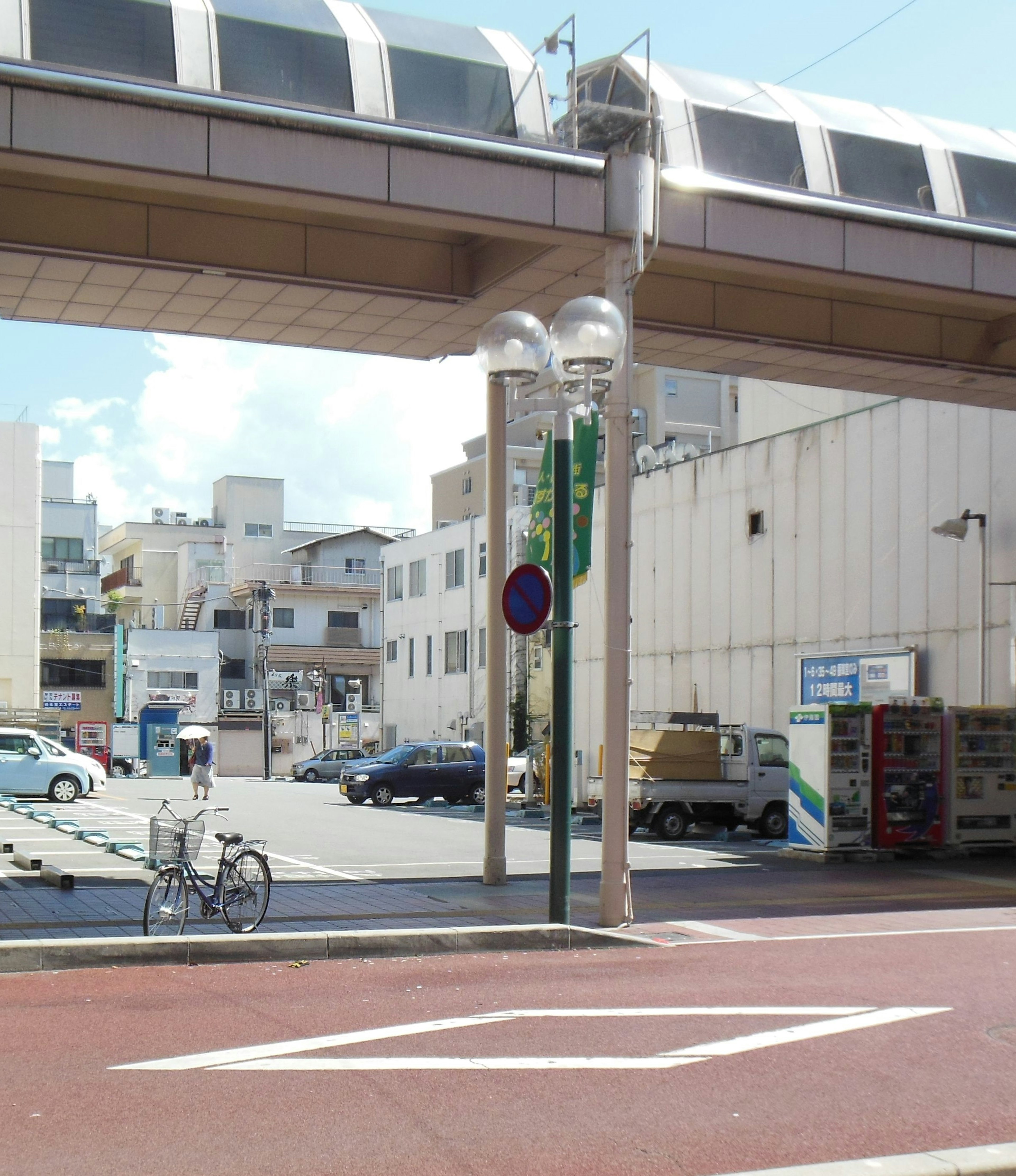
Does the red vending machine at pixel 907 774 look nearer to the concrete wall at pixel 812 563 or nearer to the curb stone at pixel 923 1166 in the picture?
the concrete wall at pixel 812 563

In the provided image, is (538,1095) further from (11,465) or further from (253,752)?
(253,752)

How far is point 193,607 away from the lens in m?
80.7

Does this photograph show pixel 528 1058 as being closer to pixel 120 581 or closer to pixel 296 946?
pixel 296 946

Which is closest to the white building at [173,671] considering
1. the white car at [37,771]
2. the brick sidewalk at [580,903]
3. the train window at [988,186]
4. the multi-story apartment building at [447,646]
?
the multi-story apartment building at [447,646]

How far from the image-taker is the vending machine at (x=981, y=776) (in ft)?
70.4

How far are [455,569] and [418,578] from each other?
11.9 feet

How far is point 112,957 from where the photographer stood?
9977 millimetres

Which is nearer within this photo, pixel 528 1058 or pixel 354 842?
pixel 528 1058

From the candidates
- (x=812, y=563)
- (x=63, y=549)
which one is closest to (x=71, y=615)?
(x=63, y=549)

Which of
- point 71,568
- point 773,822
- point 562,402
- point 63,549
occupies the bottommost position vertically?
point 773,822

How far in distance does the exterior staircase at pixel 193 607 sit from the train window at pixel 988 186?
221 feet

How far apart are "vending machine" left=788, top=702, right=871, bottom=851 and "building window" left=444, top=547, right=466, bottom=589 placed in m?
34.9

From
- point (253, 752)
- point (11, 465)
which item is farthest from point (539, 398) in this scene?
point (253, 752)

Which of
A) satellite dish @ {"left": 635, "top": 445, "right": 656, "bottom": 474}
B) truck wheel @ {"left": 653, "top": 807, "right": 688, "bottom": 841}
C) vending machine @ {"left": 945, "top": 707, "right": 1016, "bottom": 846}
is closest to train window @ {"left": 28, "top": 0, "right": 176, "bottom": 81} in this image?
vending machine @ {"left": 945, "top": 707, "right": 1016, "bottom": 846}
